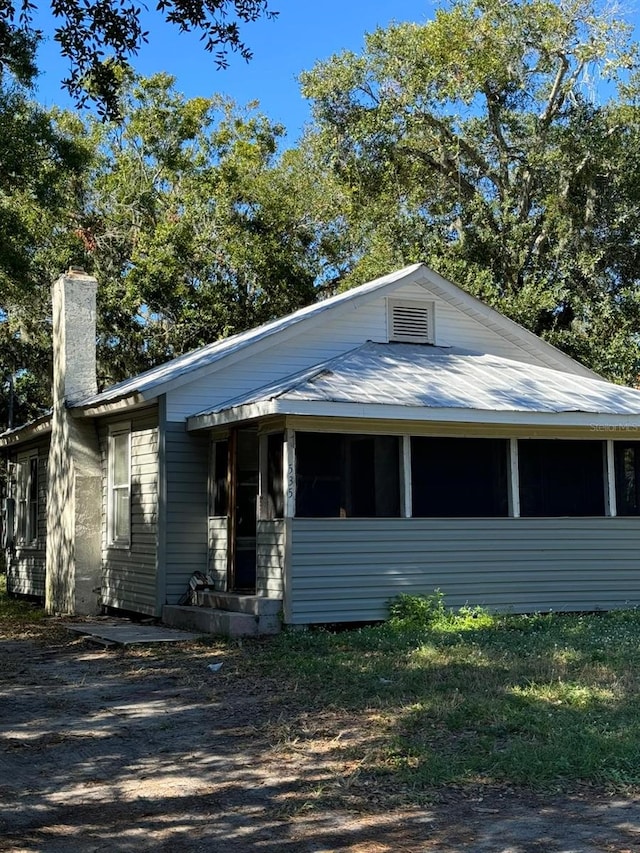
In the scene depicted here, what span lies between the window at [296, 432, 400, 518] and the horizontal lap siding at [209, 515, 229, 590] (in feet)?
5.52

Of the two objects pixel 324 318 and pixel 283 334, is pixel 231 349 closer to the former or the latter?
pixel 283 334

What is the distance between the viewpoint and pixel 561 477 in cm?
1288

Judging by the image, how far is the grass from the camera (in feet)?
18.4

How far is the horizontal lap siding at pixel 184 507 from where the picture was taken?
12.9m

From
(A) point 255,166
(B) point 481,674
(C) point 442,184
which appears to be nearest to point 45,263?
(A) point 255,166

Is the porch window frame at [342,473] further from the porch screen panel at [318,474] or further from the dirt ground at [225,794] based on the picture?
the dirt ground at [225,794]

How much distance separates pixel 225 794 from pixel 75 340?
36.5ft

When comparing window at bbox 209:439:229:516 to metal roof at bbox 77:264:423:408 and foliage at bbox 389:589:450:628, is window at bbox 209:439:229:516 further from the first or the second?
foliage at bbox 389:589:450:628

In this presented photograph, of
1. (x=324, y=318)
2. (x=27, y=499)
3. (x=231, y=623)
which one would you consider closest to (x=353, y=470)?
(x=231, y=623)

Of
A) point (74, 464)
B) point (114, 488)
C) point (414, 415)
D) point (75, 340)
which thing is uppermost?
point (75, 340)

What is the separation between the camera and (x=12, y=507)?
19688 millimetres

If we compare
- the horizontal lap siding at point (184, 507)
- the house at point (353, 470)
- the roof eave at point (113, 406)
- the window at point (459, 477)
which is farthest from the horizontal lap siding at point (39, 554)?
the window at point (459, 477)

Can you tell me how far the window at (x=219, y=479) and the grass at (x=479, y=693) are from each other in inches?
102

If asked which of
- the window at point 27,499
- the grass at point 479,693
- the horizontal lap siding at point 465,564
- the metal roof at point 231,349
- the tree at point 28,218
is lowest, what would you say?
the grass at point 479,693
